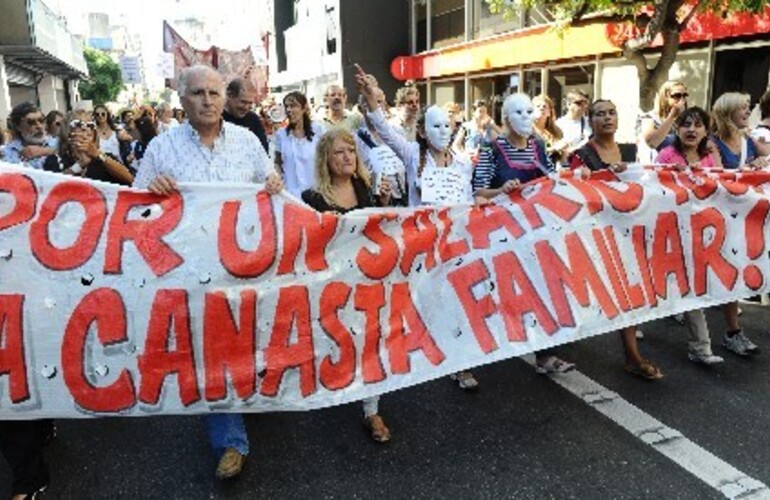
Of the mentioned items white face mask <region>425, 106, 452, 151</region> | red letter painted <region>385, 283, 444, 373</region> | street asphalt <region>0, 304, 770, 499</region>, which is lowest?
street asphalt <region>0, 304, 770, 499</region>

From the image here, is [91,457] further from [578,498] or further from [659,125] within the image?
[659,125]

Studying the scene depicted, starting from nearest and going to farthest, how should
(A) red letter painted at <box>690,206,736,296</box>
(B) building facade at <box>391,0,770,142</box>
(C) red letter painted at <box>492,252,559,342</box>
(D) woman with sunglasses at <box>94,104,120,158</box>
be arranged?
(C) red letter painted at <box>492,252,559,342</box>, (A) red letter painted at <box>690,206,736,296</box>, (D) woman with sunglasses at <box>94,104,120,158</box>, (B) building facade at <box>391,0,770,142</box>

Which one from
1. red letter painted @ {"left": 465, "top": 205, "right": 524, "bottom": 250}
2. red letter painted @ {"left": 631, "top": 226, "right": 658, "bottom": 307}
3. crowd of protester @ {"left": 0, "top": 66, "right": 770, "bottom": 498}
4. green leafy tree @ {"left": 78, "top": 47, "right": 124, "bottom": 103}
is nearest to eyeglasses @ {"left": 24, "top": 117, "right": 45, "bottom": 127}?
crowd of protester @ {"left": 0, "top": 66, "right": 770, "bottom": 498}

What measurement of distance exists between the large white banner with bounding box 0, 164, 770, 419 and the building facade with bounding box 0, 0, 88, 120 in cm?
1771

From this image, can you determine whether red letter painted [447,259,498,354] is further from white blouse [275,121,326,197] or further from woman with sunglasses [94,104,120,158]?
woman with sunglasses [94,104,120,158]

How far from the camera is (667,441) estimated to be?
10.9ft

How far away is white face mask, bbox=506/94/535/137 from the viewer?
13.3ft

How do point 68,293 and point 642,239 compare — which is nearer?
point 68,293

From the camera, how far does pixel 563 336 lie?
3.49 m

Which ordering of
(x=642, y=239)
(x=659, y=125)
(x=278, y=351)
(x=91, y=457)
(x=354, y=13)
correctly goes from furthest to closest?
(x=354, y=13) < (x=659, y=125) < (x=642, y=239) < (x=91, y=457) < (x=278, y=351)

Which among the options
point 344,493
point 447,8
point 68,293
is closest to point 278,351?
point 344,493

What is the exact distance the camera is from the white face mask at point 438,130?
13.6 ft

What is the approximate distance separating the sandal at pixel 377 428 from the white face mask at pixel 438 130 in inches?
67.6

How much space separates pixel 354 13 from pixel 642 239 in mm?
27053
